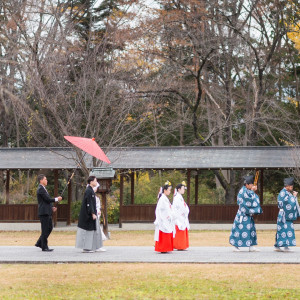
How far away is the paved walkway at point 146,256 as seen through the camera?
13047mm

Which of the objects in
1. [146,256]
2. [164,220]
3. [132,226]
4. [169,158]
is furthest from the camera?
[169,158]

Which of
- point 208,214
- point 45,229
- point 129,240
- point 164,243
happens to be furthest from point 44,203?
point 208,214

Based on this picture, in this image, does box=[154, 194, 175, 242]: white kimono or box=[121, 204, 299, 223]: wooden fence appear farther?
box=[121, 204, 299, 223]: wooden fence

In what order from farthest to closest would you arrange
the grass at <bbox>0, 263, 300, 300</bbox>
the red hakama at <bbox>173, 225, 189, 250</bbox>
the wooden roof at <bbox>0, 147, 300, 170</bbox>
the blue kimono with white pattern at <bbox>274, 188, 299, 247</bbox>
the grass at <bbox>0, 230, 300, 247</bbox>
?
1. the wooden roof at <bbox>0, 147, 300, 170</bbox>
2. the grass at <bbox>0, 230, 300, 247</bbox>
3. the red hakama at <bbox>173, 225, 189, 250</bbox>
4. the blue kimono with white pattern at <bbox>274, 188, 299, 247</bbox>
5. the grass at <bbox>0, 263, 300, 300</bbox>

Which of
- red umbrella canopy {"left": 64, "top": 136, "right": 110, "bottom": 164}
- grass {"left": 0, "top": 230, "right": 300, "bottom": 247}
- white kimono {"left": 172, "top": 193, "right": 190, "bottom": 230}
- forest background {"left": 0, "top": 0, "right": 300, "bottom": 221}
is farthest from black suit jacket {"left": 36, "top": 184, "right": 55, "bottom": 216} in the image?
forest background {"left": 0, "top": 0, "right": 300, "bottom": 221}

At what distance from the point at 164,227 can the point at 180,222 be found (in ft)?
3.70

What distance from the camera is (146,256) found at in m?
14.2

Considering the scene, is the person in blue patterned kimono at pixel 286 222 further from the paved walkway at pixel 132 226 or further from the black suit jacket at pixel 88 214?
the paved walkway at pixel 132 226

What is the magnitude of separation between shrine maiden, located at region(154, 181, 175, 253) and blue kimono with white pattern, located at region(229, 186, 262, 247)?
1.40m

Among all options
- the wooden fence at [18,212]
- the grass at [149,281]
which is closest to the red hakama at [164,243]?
the grass at [149,281]

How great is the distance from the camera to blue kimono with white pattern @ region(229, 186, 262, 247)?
49.5ft

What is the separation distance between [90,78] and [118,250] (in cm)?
1514

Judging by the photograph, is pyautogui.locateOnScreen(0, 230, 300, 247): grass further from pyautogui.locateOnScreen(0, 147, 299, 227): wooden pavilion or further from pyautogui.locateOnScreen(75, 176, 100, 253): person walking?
pyautogui.locateOnScreen(75, 176, 100, 253): person walking

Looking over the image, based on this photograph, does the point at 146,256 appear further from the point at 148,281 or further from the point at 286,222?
the point at 148,281
